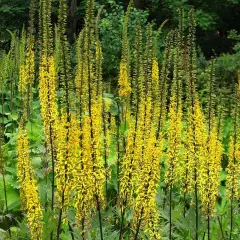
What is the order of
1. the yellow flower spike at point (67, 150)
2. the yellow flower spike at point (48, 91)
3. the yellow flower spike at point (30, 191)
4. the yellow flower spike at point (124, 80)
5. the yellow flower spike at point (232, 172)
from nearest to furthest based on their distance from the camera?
1. the yellow flower spike at point (67, 150)
2. the yellow flower spike at point (30, 191)
3. the yellow flower spike at point (48, 91)
4. the yellow flower spike at point (232, 172)
5. the yellow flower spike at point (124, 80)

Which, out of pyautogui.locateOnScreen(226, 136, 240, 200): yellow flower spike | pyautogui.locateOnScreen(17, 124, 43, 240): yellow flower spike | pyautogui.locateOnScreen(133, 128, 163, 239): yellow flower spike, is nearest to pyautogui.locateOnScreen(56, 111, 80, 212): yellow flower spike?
pyautogui.locateOnScreen(17, 124, 43, 240): yellow flower spike

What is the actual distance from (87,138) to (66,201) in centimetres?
58

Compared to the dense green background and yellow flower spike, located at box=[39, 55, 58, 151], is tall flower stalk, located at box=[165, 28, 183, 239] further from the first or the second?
the dense green background

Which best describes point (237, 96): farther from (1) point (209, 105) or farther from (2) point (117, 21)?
(2) point (117, 21)

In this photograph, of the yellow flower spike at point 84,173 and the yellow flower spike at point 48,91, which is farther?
the yellow flower spike at point 48,91

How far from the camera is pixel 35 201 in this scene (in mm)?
3590

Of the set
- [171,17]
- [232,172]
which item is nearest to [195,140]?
[232,172]

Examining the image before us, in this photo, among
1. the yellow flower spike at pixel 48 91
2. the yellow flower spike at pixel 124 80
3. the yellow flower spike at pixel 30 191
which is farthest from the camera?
the yellow flower spike at pixel 124 80

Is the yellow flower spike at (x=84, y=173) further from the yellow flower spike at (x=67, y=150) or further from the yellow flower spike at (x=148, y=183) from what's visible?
the yellow flower spike at (x=148, y=183)

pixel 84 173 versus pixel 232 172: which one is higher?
pixel 84 173

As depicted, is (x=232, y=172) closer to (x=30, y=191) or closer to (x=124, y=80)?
(x=124, y=80)

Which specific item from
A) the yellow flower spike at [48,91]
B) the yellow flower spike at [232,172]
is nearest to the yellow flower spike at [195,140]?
the yellow flower spike at [232,172]

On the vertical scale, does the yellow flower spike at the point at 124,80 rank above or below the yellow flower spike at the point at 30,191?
above

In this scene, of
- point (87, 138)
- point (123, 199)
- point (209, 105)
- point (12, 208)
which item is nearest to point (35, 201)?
point (87, 138)
